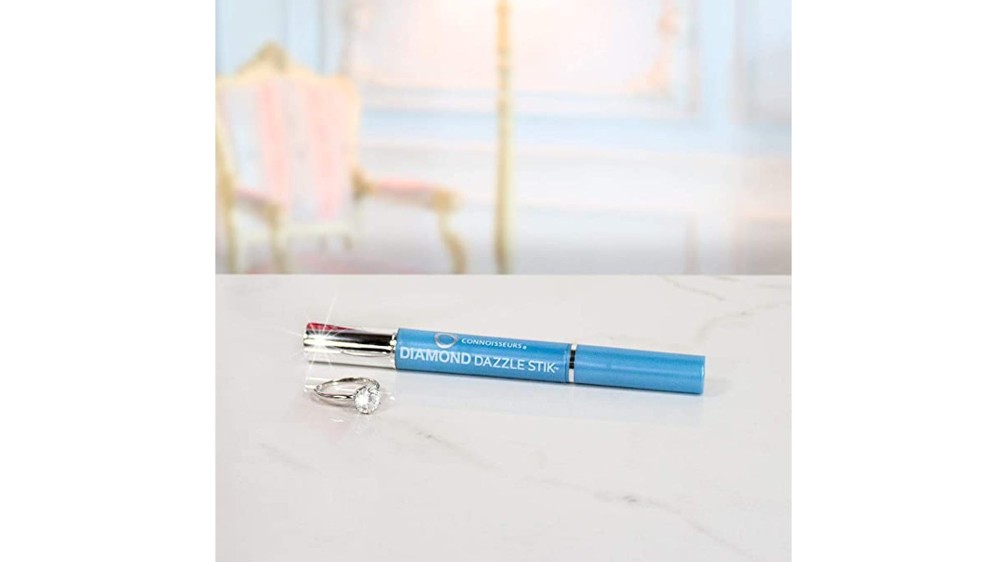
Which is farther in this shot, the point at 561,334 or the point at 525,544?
the point at 561,334

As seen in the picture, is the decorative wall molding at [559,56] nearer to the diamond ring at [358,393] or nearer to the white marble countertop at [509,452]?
the white marble countertop at [509,452]

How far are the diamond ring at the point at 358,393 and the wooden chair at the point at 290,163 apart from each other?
1204 mm

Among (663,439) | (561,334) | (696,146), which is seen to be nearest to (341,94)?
(696,146)

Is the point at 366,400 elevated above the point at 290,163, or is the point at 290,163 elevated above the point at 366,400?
the point at 290,163

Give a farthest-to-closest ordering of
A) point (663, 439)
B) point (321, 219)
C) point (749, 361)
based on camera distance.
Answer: point (321, 219), point (749, 361), point (663, 439)

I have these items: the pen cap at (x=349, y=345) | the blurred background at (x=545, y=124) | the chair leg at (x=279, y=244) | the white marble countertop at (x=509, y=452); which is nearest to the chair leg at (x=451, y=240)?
the blurred background at (x=545, y=124)

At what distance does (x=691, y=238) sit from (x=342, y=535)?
4.65 ft

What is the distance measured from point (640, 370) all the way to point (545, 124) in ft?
3.98

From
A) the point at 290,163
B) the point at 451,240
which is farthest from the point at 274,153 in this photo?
the point at 451,240

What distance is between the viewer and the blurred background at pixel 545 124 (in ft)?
5.62

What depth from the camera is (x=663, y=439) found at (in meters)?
0.49

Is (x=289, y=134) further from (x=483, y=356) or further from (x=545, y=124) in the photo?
(x=483, y=356)

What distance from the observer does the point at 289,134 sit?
1.86m

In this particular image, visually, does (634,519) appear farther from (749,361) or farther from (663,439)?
(749,361)
